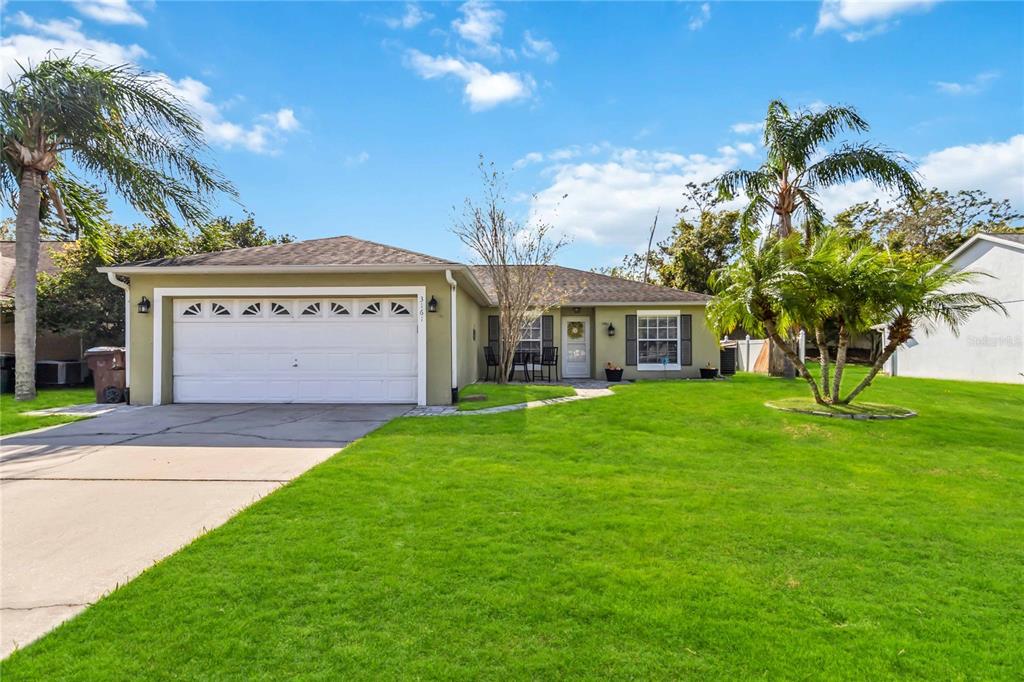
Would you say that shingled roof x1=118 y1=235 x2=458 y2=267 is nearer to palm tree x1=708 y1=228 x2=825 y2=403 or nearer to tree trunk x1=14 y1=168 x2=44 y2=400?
tree trunk x1=14 y1=168 x2=44 y2=400

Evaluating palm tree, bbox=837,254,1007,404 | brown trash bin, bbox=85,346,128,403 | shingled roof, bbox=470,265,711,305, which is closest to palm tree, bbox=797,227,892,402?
palm tree, bbox=837,254,1007,404

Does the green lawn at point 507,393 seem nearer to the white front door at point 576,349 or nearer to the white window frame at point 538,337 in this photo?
the white window frame at point 538,337

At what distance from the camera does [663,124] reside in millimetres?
13492

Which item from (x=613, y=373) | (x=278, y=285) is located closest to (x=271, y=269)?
(x=278, y=285)

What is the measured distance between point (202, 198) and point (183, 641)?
13307mm

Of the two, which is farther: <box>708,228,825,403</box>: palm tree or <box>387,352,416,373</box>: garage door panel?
<box>387,352,416,373</box>: garage door panel

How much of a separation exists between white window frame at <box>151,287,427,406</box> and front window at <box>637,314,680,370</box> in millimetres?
7850

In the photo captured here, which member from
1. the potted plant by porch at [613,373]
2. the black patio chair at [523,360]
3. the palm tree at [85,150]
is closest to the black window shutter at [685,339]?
the potted plant by porch at [613,373]

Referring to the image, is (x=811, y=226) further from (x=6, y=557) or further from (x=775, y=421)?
(x=6, y=557)

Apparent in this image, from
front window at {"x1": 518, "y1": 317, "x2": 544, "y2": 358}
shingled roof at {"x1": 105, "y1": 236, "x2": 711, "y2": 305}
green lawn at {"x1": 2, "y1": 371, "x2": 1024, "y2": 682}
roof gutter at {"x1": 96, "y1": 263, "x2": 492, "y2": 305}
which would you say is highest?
shingled roof at {"x1": 105, "y1": 236, "x2": 711, "y2": 305}

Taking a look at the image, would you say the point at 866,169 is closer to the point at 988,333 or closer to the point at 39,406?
the point at 988,333

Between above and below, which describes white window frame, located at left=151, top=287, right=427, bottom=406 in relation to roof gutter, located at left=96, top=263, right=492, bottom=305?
below

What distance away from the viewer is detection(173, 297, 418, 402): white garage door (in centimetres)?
1018

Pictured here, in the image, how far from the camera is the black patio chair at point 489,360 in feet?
47.6
